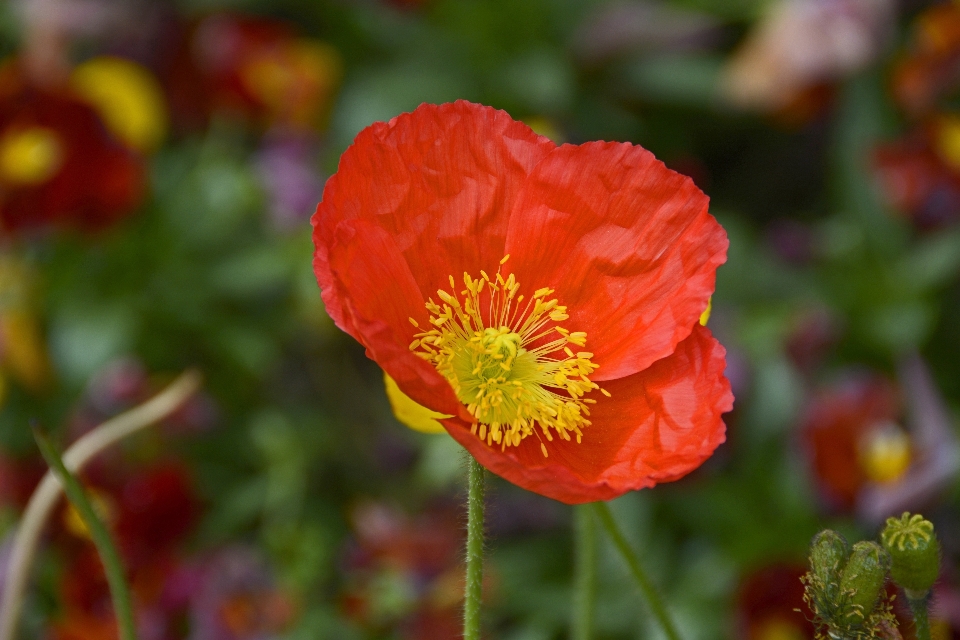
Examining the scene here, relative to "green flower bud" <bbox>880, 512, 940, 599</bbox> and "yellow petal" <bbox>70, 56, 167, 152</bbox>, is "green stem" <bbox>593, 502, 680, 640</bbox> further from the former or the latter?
"yellow petal" <bbox>70, 56, 167, 152</bbox>

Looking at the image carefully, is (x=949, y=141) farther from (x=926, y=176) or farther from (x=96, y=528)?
(x=96, y=528)

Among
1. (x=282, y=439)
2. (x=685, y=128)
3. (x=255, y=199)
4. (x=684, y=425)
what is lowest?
(x=684, y=425)

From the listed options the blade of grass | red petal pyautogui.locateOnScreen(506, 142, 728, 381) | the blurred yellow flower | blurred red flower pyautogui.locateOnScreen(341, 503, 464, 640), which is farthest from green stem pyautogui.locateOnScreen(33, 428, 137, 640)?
the blurred yellow flower

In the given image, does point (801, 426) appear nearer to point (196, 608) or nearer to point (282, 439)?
point (282, 439)

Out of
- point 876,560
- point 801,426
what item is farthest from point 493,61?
point 876,560

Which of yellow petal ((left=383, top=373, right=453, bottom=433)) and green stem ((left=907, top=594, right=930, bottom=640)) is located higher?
yellow petal ((left=383, top=373, right=453, bottom=433))

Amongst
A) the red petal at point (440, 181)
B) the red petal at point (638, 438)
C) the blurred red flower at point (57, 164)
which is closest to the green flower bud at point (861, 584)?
the red petal at point (638, 438)
